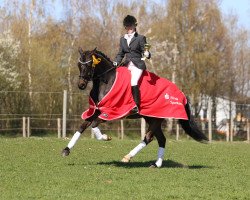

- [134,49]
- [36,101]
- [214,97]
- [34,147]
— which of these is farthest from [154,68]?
[134,49]

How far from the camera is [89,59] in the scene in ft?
33.7

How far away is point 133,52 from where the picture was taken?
10.8 meters

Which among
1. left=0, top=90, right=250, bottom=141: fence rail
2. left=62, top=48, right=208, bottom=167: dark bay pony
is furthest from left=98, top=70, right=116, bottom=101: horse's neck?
left=0, top=90, right=250, bottom=141: fence rail

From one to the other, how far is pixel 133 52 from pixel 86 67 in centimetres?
109

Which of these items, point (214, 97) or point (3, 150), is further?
point (214, 97)

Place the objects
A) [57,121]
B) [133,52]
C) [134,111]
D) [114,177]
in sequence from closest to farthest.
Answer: [114,177]
[134,111]
[133,52]
[57,121]

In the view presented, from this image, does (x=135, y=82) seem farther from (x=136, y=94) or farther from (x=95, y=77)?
(x=95, y=77)

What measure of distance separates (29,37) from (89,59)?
2964 cm

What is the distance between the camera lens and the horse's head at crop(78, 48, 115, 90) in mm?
10141

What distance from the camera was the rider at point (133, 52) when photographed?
10570 mm

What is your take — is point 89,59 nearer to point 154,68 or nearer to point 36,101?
point 36,101

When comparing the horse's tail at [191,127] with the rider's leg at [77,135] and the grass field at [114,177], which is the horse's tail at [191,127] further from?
the rider's leg at [77,135]

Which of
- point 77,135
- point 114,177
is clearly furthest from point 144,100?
point 114,177

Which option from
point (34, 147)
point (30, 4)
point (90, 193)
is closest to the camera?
point (90, 193)
